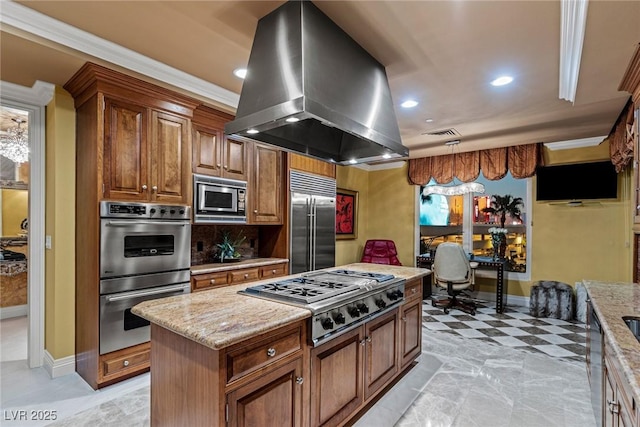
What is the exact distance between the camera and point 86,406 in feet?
7.68

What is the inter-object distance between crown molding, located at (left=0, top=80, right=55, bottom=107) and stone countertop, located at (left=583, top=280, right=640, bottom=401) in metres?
4.11

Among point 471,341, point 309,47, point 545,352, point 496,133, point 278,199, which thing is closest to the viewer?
point 309,47

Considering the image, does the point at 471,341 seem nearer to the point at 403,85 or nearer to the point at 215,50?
the point at 403,85

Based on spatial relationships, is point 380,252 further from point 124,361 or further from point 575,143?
point 124,361

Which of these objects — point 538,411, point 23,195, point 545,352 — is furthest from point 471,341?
point 23,195

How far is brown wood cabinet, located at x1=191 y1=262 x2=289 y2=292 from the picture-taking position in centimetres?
317

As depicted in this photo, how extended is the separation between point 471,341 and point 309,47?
3.50 m

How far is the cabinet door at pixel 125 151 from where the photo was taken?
8.48 feet

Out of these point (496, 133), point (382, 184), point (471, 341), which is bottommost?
point (471, 341)

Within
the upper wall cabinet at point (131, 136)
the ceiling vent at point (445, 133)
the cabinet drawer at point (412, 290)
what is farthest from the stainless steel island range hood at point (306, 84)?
the ceiling vent at point (445, 133)

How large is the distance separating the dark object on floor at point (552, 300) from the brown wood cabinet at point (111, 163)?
4918 mm

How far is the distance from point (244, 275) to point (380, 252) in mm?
3285

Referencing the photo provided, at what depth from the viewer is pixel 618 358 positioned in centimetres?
125

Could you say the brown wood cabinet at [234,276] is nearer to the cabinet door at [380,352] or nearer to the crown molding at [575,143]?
the cabinet door at [380,352]
